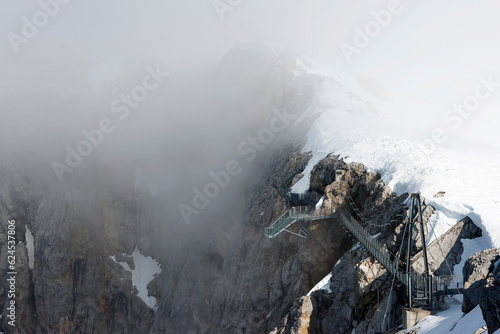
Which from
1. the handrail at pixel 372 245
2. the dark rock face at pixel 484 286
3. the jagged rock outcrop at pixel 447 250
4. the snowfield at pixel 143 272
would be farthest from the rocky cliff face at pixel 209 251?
the dark rock face at pixel 484 286

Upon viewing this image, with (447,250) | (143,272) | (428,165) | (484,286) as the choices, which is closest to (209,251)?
(143,272)

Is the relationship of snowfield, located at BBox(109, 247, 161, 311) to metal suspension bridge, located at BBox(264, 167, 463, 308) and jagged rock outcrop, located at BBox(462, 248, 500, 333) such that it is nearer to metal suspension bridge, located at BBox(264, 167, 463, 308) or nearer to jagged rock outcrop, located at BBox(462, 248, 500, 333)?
metal suspension bridge, located at BBox(264, 167, 463, 308)

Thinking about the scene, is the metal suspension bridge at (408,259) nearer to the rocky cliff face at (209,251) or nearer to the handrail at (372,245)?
the handrail at (372,245)

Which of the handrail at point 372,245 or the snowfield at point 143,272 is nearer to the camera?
the handrail at point 372,245

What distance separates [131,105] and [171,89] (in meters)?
8.86

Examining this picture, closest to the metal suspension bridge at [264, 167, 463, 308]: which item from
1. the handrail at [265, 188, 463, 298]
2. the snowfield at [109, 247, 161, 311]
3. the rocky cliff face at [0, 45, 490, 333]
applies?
the handrail at [265, 188, 463, 298]

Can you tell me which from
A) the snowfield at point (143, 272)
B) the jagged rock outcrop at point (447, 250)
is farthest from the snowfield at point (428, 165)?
the snowfield at point (143, 272)

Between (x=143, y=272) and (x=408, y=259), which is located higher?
(x=408, y=259)

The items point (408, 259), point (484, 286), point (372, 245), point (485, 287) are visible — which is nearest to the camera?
point (485, 287)

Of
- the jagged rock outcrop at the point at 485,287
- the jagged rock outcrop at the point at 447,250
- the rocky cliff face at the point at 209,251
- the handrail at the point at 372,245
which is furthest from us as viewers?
the rocky cliff face at the point at 209,251

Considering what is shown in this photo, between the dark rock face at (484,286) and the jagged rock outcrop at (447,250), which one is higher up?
the dark rock face at (484,286)

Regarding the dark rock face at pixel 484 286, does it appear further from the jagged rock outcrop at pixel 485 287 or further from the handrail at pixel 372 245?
the handrail at pixel 372 245

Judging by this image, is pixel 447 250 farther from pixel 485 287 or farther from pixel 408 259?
pixel 485 287

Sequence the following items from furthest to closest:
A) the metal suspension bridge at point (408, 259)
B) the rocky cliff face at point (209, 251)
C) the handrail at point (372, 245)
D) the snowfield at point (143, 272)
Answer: the snowfield at point (143, 272), the rocky cliff face at point (209, 251), the handrail at point (372, 245), the metal suspension bridge at point (408, 259)
